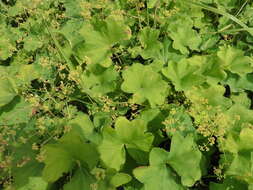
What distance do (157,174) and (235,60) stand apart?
3.39ft

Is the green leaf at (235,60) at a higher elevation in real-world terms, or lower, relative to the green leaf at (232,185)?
higher

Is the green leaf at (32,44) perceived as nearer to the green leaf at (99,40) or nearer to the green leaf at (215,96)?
the green leaf at (99,40)

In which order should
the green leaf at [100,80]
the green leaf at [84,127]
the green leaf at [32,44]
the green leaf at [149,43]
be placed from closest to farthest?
1. the green leaf at [84,127]
2. the green leaf at [100,80]
3. the green leaf at [149,43]
4. the green leaf at [32,44]

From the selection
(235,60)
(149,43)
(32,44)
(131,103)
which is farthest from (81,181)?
(235,60)

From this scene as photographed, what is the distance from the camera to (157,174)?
156 cm

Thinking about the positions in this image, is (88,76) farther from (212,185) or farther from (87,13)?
(212,185)

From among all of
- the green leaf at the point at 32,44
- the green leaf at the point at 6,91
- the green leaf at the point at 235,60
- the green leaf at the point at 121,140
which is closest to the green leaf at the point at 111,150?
the green leaf at the point at 121,140

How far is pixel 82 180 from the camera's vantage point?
1.67 m

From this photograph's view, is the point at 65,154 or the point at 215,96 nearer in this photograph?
the point at 65,154

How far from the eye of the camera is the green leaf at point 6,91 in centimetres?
198

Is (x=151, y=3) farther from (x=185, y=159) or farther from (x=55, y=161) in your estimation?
(x=55, y=161)

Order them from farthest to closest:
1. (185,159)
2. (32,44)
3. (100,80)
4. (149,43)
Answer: (32,44) → (149,43) → (100,80) → (185,159)

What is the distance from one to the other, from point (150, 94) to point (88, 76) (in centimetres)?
50

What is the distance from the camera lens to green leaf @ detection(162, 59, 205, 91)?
6.16 feet
